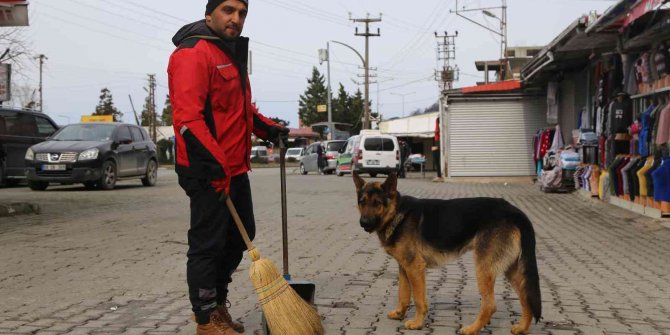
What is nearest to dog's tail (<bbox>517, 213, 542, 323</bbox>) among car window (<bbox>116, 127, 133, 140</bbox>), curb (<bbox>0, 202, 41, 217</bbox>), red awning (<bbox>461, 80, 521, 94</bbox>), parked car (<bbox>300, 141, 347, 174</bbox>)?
curb (<bbox>0, 202, 41, 217</bbox>)

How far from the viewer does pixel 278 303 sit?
4230mm

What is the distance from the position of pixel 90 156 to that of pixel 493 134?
1342 cm

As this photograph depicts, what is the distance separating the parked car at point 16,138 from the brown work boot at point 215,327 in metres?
16.3

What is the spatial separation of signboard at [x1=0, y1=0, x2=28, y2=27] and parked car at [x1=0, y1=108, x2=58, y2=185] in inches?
283

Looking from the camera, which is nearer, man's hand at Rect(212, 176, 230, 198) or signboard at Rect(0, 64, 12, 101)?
man's hand at Rect(212, 176, 230, 198)

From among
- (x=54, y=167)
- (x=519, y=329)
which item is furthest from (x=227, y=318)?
(x=54, y=167)

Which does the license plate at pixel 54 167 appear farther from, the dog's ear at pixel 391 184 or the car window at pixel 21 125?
the dog's ear at pixel 391 184

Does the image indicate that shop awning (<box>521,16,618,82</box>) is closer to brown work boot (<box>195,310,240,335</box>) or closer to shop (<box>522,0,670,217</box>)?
shop (<box>522,0,670,217</box>)

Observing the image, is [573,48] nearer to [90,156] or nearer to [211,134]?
[90,156]

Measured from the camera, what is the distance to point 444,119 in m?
26.2

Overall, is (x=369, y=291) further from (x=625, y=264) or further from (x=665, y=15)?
(x=665, y=15)

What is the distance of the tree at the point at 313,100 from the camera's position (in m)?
122

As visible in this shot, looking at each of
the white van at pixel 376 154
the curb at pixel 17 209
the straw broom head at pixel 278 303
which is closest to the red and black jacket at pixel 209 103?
the straw broom head at pixel 278 303

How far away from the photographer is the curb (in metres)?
12.0
